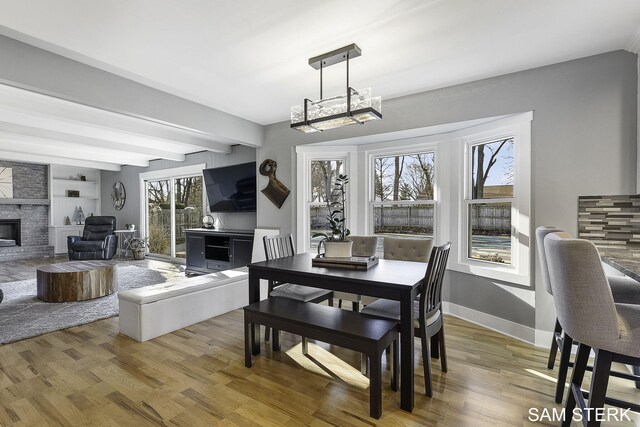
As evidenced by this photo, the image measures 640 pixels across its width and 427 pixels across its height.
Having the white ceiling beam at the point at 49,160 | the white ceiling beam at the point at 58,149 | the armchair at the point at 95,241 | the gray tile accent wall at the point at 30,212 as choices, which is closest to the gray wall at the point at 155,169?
the white ceiling beam at the point at 49,160

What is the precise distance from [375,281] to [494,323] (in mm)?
1999

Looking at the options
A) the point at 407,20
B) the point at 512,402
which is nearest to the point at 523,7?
the point at 407,20

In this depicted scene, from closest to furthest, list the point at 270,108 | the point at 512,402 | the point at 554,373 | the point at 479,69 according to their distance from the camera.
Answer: the point at 512,402, the point at 554,373, the point at 479,69, the point at 270,108

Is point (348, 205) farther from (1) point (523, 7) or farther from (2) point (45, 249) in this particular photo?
(2) point (45, 249)

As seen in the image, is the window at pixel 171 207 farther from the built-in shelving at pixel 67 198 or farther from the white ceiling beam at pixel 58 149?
the built-in shelving at pixel 67 198

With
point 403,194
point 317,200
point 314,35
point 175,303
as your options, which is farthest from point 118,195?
point 314,35

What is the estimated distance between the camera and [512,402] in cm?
197

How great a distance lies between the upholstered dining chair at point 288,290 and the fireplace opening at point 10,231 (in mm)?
8284

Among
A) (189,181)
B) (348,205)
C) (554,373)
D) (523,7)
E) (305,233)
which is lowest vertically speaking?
(554,373)

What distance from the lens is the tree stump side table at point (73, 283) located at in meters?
3.95

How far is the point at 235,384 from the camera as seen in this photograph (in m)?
2.18

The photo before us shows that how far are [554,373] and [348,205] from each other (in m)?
2.76

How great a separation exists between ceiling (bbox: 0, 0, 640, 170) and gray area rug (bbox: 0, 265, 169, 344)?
266 centimetres

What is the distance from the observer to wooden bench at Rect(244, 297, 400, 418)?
5.97 feet
